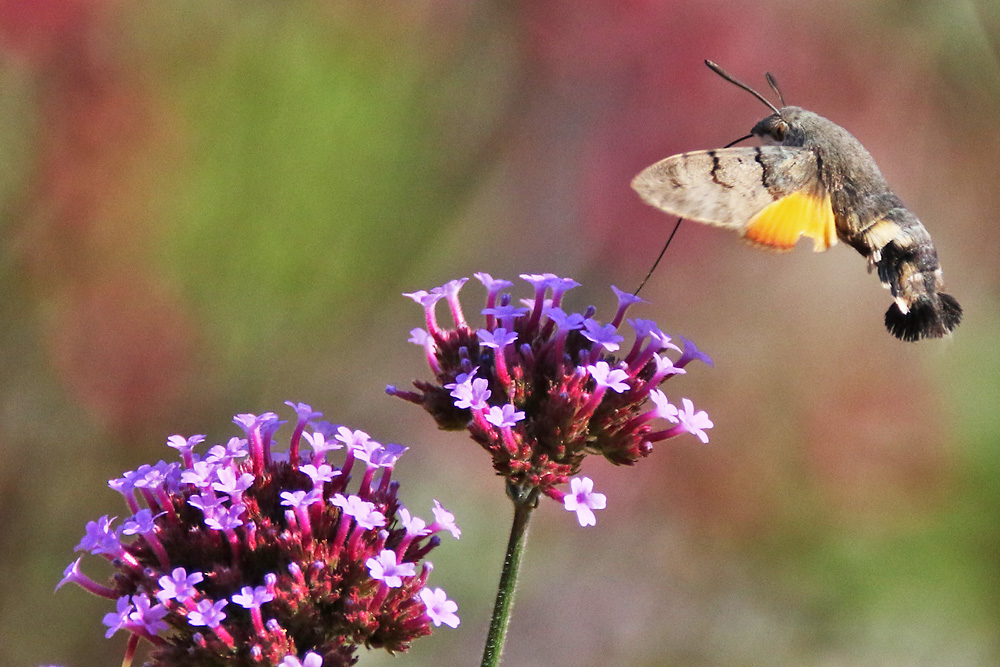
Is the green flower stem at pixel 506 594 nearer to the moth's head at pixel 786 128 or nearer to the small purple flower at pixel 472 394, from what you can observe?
the small purple flower at pixel 472 394

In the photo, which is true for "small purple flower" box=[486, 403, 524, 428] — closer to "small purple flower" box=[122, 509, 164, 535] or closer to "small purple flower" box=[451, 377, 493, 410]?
"small purple flower" box=[451, 377, 493, 410]

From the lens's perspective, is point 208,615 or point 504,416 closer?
point 208,615

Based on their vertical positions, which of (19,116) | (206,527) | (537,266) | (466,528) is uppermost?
(537,266)

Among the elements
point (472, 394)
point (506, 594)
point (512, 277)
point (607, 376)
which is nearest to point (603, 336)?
point (607, 376)

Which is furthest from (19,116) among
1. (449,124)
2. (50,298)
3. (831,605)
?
(831,605)

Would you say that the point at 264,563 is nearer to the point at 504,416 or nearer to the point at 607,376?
the point at 504,416

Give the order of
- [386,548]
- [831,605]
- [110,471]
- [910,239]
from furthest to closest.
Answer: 1. [831,605]
2. [110,471]
3. [910,239]
4. [386,548]

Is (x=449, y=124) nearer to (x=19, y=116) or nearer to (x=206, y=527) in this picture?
(x=19, y=116)

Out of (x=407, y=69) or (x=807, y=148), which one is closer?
(x=807, y=148)
